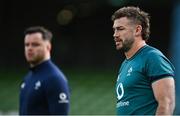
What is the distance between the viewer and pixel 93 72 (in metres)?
15.2

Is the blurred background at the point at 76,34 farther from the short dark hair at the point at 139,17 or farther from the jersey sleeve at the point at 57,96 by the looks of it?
the short dark hair at the point at 139,17

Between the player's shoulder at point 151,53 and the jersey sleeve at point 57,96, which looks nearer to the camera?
the player's shoulder at point 151,53

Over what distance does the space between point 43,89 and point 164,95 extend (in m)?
2.08

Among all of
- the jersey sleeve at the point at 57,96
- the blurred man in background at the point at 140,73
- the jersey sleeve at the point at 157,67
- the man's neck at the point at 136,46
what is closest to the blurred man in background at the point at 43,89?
the jersey sleeve at the point at 57,96

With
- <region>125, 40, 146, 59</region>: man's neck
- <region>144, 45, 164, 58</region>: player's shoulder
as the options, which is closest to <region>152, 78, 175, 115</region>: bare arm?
<region>144, 45, 164, 58</region>: player's shoulder

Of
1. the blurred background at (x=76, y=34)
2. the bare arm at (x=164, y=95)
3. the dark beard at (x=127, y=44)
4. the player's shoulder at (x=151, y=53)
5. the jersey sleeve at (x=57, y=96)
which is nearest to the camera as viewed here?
the bare arm at (x=164, y=95)

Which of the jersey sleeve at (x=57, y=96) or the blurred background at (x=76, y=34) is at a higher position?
the jersey sleeve at (x=57, y=96)

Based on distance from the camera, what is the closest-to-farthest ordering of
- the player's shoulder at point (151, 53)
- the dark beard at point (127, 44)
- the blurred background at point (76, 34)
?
the player's shoulder at point (151, 53), the dark beard at point (127, 44), the blurred background at point (76, 34)

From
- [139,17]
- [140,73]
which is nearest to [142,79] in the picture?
[140,73]

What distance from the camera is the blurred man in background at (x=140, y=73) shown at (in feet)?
13.9

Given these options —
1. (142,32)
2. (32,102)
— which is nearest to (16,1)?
(32,102)

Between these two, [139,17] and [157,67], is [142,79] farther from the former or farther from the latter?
[139,17]

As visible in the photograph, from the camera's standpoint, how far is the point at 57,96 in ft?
19.5

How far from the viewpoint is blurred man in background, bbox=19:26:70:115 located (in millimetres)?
5961
